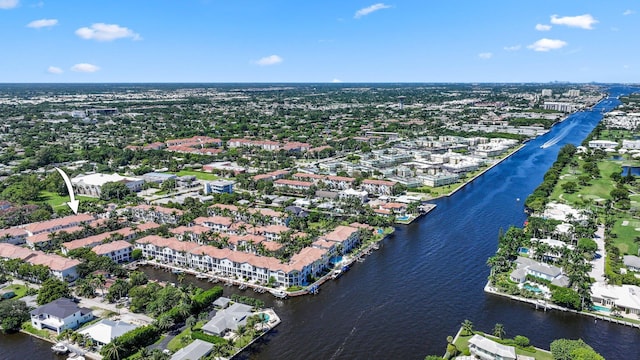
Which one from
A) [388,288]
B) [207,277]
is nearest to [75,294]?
[207,277]

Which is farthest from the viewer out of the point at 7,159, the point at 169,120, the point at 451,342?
the point at 169,120

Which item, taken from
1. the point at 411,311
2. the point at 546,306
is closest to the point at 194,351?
the point at 411,311

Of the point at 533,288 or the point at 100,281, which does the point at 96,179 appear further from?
the point at 533,288

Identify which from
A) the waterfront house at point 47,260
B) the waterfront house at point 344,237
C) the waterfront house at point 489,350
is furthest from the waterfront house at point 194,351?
the waterfront house at point 344,237

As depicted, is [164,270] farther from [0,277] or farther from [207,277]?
[0,277]

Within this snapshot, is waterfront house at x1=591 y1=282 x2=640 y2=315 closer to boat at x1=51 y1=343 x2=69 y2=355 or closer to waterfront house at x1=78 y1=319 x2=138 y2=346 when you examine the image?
waterfront house at x1=78 y1=319 x2=138 y2=346

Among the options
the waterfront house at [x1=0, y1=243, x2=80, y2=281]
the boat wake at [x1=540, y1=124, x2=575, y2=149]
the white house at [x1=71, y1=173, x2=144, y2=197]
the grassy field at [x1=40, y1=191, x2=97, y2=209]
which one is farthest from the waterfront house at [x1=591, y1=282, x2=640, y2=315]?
the boat wake at [x1=540, y1=124, x2=575, y2=149]
